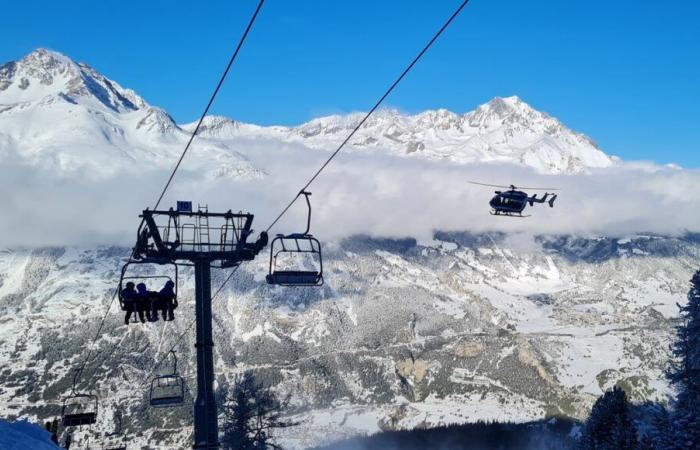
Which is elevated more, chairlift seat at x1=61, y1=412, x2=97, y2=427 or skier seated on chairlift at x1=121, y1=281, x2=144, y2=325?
skier seated on chairlift at x1=121, y1=281, x2=144, y2=325

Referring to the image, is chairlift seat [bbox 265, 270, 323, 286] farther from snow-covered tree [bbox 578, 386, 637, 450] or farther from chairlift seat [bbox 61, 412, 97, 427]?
snow-covered tree [bbox 578, 386, 637, 450]

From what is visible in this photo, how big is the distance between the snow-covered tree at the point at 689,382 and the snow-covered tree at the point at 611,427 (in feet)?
45.2

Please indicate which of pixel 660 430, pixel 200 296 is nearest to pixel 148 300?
pixel 200 296

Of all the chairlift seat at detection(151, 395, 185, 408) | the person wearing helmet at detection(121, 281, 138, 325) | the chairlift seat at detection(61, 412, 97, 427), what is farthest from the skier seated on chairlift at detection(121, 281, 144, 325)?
the chairlift seat at detection(61, 412, 97, 427)

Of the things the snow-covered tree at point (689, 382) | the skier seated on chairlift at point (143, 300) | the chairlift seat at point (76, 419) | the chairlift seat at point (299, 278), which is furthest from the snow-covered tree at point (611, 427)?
the chairlift seat at point (76, 419)

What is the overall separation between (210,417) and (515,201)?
3152 centimetres

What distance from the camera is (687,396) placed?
42469 millimetres

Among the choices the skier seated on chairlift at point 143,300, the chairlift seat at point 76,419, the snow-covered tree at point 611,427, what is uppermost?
the skier seated on chairlift at point 143,300

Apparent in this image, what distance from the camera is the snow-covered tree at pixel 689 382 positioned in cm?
3753

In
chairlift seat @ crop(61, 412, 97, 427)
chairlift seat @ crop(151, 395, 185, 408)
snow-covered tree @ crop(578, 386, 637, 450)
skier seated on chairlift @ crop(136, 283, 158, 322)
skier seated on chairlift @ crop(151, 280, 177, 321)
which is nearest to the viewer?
skier seated on chairlift @ crop(136, 283, 158, 322)

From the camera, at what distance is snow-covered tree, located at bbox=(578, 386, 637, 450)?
57594 mm

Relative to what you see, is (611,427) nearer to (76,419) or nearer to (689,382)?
(689,382)

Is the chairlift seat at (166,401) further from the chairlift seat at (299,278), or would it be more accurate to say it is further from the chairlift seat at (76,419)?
the chairlift seat at (299,278)

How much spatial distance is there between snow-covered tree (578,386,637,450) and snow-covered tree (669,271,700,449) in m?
13.8
